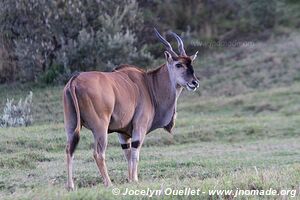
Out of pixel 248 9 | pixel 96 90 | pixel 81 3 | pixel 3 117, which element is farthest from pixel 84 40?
pixel 96 90

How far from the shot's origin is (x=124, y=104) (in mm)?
9711

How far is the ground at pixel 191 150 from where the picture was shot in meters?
8.93

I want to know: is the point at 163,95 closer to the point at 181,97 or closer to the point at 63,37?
the point at 181,97

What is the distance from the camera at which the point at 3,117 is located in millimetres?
17375

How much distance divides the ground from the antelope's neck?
0.83 meters

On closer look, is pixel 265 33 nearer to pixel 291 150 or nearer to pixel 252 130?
pixel 252 130

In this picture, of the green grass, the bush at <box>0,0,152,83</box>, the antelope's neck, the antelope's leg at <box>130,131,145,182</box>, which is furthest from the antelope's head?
the bush at <box>0,0,152,83</box>

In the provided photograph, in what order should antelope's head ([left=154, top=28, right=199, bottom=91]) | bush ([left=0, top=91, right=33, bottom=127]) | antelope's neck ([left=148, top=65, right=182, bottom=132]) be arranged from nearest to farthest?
antelope's head ([left=154, top=28, right=199, bottom=91]), antelope's neck ([left=148, top=65, right=182, bottom=132]), bush ([left=0, top=91, right=33, bottom=127])

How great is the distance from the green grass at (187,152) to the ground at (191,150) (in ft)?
0.04

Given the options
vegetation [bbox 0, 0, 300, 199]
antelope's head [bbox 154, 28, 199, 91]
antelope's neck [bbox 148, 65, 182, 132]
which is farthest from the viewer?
antelope's neck [bbox 148, 65, 182, 132]

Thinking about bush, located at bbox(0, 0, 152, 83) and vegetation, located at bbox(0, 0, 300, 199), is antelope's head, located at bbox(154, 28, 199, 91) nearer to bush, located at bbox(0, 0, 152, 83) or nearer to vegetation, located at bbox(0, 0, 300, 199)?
vegetation, located at bbox(0, 0, 300, 199)

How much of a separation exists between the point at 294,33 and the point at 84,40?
10275 mm

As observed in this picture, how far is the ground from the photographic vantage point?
8.93 meters

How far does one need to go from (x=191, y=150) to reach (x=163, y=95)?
409 cm
